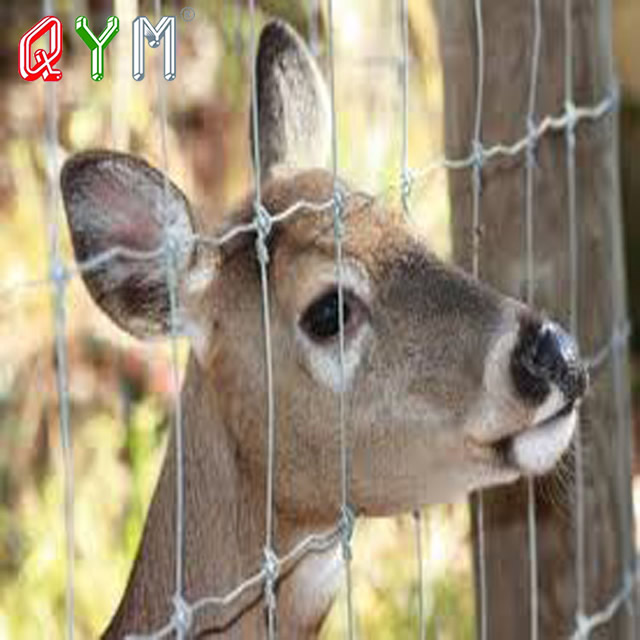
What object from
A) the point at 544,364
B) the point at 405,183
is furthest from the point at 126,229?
the point at 544,364

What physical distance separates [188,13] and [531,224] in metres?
2.72

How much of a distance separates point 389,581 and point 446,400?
6.43 ft

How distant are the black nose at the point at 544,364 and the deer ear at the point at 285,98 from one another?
73 cm

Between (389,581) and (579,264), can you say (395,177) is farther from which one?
(579,264)

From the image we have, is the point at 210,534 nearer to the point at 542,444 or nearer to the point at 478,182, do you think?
the point at 542,444

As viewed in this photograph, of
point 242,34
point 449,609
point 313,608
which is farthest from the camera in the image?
point 242,34

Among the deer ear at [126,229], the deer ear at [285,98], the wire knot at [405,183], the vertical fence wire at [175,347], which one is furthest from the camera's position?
the deer ear at [285,98]

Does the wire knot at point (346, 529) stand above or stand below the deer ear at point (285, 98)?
below

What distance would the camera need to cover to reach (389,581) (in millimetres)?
5277

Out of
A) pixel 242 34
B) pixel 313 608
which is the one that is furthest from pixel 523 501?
pixel 242 34

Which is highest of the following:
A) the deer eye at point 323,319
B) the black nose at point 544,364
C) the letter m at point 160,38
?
the letter m at point 160,38

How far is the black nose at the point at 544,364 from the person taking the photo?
3.23 metres

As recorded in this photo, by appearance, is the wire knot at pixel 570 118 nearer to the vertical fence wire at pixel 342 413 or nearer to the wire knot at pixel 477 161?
the wire knot at pixel 477 161

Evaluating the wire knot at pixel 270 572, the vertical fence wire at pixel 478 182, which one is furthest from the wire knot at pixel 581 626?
the wire knot at pixel 270 572
